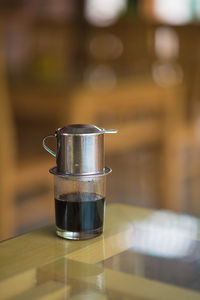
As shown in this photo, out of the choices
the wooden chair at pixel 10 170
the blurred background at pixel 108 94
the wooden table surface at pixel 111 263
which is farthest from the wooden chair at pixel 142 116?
the wooden table surface at pixel 111 263

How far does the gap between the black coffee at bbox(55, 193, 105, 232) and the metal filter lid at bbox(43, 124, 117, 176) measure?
0.04 meters

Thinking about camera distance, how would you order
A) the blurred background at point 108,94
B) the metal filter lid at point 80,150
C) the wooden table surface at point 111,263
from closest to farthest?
the wooden table surface at point 111,263 < the metal filter lid at point 80,150 < the blurred background at point 108,94

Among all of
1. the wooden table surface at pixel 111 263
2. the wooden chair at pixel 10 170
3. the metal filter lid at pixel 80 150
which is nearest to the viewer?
the wooden table surface at pixel 111 263

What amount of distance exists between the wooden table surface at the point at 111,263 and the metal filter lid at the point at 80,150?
0.34 ft

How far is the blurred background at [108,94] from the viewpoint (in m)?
2.33

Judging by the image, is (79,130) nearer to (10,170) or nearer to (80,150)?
(80,150)

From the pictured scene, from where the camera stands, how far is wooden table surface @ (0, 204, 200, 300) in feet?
1.86

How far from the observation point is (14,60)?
3.37 m

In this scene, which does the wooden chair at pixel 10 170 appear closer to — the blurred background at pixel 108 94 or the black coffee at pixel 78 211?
the blurred background at pixel 108 94

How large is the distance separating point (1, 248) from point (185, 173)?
94.9 inches

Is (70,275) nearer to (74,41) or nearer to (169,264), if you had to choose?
(169,264)

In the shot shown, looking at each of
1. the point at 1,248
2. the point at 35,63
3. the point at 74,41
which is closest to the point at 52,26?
the point at 74,41

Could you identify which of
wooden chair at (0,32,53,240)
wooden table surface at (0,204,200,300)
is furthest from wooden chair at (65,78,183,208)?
wooden table surface at (0,204,200,300)

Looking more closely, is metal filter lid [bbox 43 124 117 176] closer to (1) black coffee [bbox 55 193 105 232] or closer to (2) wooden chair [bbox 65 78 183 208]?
(1) black coffee [bbox 55 193 105 232]
